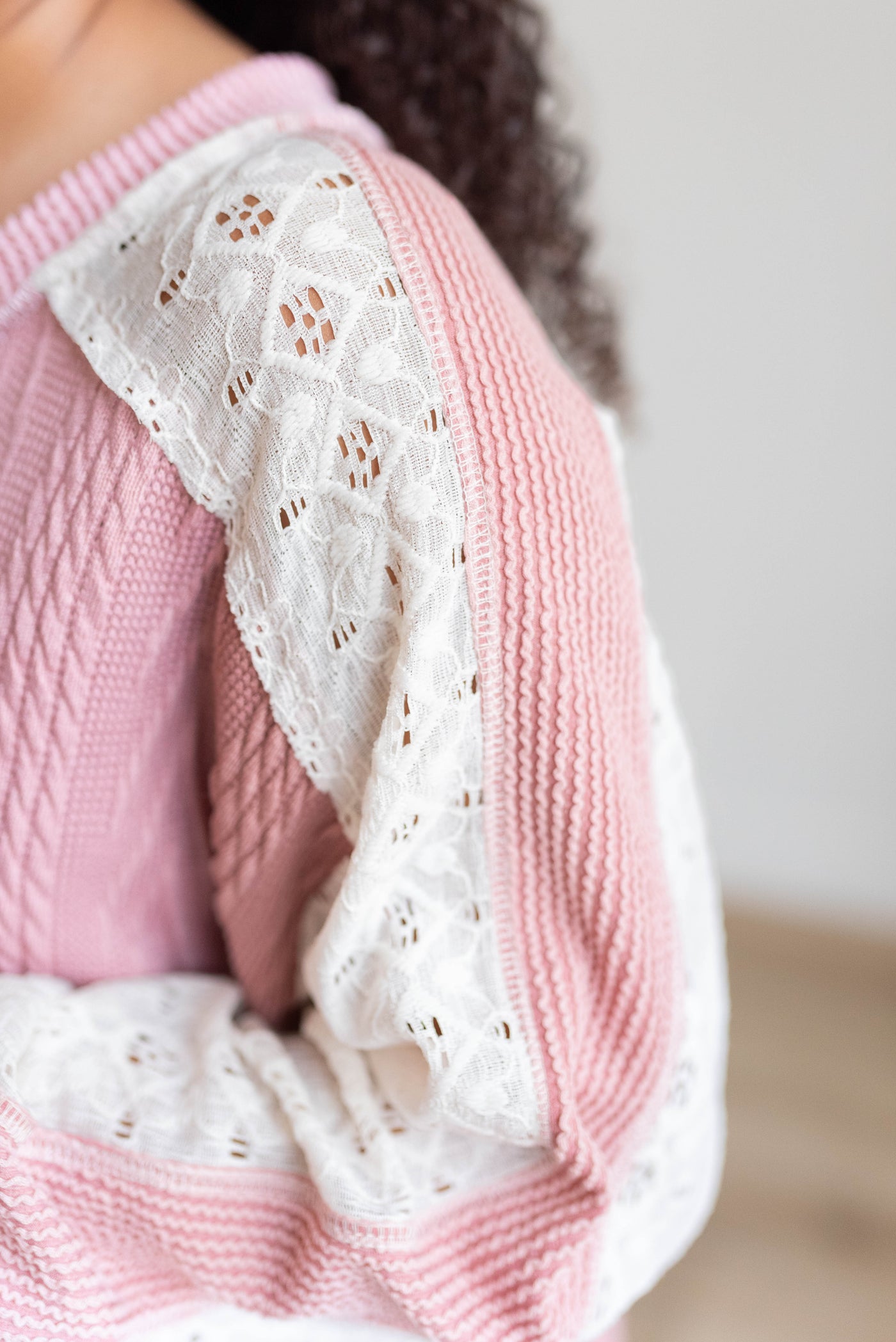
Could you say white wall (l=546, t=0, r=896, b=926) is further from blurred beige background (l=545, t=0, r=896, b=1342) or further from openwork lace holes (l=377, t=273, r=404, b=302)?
openwork lace holes (l=377, t=273, r=404, b=302)

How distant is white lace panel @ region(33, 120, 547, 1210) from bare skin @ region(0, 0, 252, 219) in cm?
9

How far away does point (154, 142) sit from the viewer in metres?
0.54

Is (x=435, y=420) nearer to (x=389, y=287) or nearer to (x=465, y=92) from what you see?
(x=389, y=287)

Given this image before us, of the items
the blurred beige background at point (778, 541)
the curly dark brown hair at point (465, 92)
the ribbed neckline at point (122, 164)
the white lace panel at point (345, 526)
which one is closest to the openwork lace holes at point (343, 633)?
the white lace panel at point (345, 526)

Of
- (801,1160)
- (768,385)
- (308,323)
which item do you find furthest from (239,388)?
(801,1160)

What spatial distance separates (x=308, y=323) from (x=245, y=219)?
0.06 meters

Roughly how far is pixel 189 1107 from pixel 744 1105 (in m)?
1.19

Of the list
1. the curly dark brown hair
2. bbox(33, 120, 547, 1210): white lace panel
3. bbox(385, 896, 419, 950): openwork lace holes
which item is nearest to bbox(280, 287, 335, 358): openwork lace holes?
bbox(33, 120, 547, 1210): white lace panel

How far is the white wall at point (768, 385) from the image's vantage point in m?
1.11

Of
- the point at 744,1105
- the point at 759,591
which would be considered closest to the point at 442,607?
the point at 759,591

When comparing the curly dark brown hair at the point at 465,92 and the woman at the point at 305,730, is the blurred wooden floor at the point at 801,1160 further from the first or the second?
the curly dark brown hair at the point at 465,92

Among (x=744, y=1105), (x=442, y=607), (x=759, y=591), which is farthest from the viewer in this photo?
(x=744, y=1105)

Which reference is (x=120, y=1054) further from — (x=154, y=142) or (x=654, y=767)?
(x=154, y=142)

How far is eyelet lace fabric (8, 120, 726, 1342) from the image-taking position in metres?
0.45
